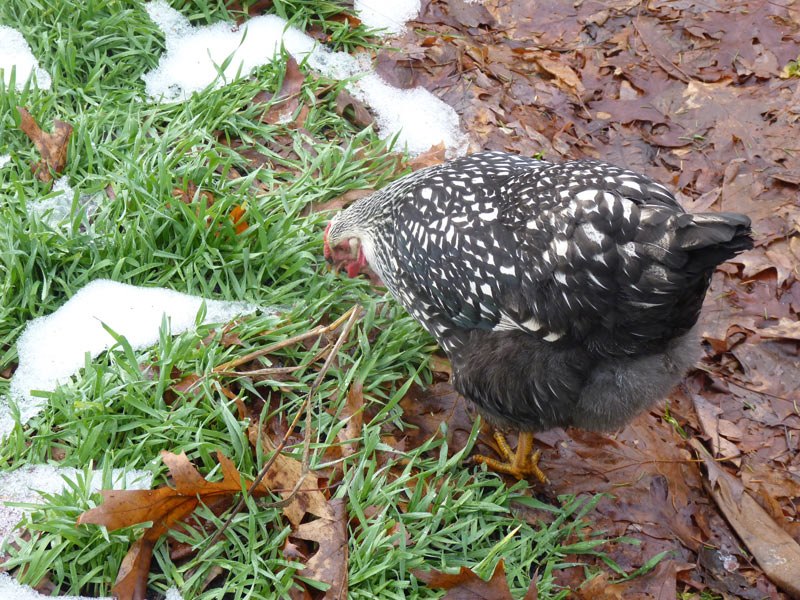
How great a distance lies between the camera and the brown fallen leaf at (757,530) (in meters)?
2.94

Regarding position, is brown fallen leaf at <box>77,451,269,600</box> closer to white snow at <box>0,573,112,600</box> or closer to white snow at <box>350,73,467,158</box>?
white snow at <box>0,573,112,600</box>

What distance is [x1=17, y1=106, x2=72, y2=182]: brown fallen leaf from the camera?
349 centimetres

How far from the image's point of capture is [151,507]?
7.97 feet

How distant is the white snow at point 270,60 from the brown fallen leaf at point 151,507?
2.24 m

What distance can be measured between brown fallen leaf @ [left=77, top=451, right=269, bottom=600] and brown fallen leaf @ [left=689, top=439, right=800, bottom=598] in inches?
78.9

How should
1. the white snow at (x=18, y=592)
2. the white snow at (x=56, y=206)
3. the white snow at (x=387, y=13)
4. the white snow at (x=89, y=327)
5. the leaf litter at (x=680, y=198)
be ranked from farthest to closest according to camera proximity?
the white snow at (x=387, y=13) → the white snow at (x=56, y=206) → the leaf litter at (x=680, y=198) → the white snow at (x=89, y=327) → the white snow at (x=18, y=592)

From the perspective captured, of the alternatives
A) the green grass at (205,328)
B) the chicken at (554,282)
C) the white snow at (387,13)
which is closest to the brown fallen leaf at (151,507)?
the green grass at (205,328)

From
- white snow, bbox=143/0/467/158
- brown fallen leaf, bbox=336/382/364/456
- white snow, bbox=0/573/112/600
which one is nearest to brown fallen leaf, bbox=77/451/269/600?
white snow, bbox=0/573/112/600

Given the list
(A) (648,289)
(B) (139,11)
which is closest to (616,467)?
(A) (648,289)

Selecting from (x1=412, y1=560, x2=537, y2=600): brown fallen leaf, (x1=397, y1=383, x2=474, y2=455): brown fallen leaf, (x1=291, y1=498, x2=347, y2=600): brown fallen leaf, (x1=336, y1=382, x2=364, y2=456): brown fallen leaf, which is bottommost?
(x1=397, y1=383, x2=474, y2=455): brown fallen leaf

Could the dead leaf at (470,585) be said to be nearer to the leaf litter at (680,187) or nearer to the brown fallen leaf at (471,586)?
the brown fallen leaf at (471,586)

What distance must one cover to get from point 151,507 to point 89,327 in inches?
38.0

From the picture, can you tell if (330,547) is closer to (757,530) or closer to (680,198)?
(757,530)

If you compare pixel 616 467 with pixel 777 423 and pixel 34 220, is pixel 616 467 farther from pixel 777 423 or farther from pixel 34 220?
pixel 34 220
